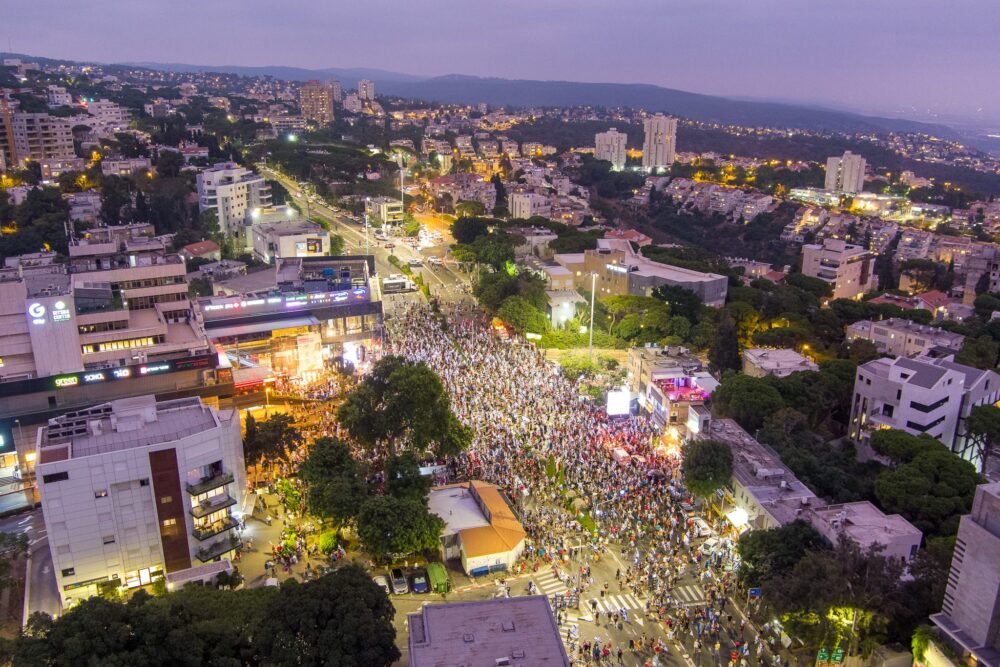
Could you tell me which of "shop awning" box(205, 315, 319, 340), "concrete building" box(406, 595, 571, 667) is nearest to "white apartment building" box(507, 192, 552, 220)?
"shop awning" box(205, 315, 319, 340)

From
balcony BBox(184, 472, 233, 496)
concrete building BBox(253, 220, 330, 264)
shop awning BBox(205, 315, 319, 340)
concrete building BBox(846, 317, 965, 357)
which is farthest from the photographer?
concrete building BBox(253, 220, 330, 264)

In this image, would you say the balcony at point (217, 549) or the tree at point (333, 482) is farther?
the tree at point (333, 482)

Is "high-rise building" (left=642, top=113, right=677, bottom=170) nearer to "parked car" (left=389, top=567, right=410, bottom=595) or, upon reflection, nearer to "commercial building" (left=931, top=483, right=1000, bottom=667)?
"parked car" (left=389, top=567, right=410, bottom=595)

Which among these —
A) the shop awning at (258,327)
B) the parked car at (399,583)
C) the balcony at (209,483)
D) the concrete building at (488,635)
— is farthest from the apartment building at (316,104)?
the concrete building at (488,635)

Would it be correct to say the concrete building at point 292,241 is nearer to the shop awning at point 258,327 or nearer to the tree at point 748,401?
the shop awning at point 258,327

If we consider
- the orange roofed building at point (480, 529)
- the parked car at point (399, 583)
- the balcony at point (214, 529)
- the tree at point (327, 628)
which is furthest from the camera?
the orange roofed building at point (480, 529)
